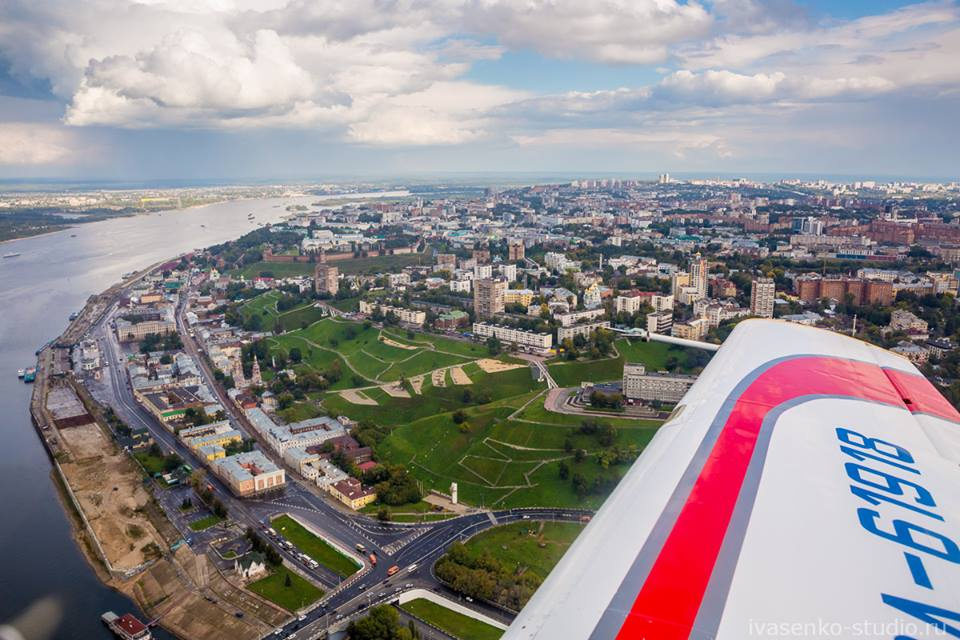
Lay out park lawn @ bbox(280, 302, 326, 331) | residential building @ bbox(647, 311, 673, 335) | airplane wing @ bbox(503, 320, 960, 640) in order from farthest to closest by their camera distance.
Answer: park lawn @ bbox(280, 302, 326, 331) < residential building @ bbox(647, 311, 673, 335) < airplane wing @ bbox(503, 320, 960, 640)

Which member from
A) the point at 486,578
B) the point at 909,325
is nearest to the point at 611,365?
the point at 909,325

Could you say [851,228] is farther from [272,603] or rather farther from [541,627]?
[541,627]

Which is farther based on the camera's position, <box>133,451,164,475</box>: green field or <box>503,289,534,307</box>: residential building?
<box>503,289,534,307</box>: residential building

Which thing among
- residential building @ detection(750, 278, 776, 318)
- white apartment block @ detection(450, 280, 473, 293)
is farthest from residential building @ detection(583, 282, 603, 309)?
white apartment block @ detection(450, 280, 473, 293)

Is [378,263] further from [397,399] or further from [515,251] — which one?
[397,399]

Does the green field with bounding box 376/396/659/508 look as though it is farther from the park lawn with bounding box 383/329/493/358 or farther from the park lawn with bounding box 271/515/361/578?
the park lawn with bounding box 383/329/493/358
